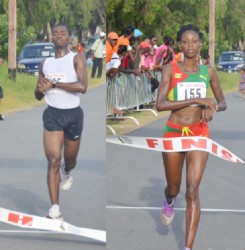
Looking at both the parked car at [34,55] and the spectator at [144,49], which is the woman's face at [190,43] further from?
the spectator at [144,49]

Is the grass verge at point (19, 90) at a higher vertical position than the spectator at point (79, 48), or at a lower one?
lower

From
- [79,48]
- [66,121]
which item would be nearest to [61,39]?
[79,48]

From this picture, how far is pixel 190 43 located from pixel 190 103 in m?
0.40

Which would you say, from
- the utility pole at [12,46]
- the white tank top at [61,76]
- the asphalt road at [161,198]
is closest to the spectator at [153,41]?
the asphalt road at [161,198]

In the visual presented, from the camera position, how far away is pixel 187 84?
6.72 metres

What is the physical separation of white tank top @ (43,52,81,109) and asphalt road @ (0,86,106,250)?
89 mm

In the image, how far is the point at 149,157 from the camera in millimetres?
11906

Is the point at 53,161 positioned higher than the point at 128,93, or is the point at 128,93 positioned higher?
the point at 53,161

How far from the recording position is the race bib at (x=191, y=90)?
22.0 ft

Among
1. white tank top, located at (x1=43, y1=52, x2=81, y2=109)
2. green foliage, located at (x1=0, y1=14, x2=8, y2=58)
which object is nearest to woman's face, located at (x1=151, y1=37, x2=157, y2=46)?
green foliage, located at (x1=0, y1=14, x2=8, y2=58)

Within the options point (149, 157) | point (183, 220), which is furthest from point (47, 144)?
point (149, 157)

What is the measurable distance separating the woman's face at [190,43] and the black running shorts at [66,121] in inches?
29.3

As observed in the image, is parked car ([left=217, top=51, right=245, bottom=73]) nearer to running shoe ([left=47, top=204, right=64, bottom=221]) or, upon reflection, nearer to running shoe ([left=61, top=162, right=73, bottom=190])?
running shoe ([left=61, top=162, right=73, bottom=190])

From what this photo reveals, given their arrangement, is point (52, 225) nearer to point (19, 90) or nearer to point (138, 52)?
point (19, 90)
